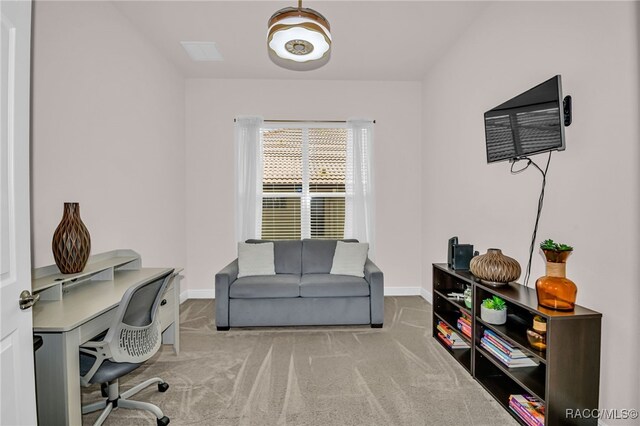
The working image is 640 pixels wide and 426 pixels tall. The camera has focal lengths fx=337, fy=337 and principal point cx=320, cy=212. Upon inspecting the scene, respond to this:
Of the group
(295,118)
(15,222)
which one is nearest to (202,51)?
(295,118)

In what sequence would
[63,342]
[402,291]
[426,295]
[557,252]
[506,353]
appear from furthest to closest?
1. [402,291]
2. [426,295]
3. [506,353]
4. [557,252]
5. [63,342]

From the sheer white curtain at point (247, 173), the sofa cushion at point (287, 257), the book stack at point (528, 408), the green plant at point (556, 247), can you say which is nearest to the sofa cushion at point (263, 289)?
the sofa cushion at point (287, 257)

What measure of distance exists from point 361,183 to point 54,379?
378 cm

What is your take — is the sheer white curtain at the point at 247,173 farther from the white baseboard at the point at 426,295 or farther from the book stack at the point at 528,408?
the book stack at the point at 528,408

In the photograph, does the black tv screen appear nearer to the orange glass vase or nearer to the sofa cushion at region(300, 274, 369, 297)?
the orange glass vase

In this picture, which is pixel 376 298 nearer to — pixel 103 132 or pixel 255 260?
pixel 255 260

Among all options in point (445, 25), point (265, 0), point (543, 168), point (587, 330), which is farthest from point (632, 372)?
point (265, 0)

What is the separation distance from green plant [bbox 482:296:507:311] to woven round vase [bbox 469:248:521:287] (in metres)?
0.10

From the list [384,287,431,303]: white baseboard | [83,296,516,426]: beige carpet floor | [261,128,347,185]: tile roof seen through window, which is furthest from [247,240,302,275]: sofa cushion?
[384,287,431,303]: white baseboard

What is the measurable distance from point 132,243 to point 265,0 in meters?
2.57

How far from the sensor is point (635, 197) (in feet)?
5.45

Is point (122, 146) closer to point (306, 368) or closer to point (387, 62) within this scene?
point (306, 368)

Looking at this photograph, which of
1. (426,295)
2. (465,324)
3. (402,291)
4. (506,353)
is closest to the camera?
(506,353)

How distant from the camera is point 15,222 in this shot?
1253 millimetres
